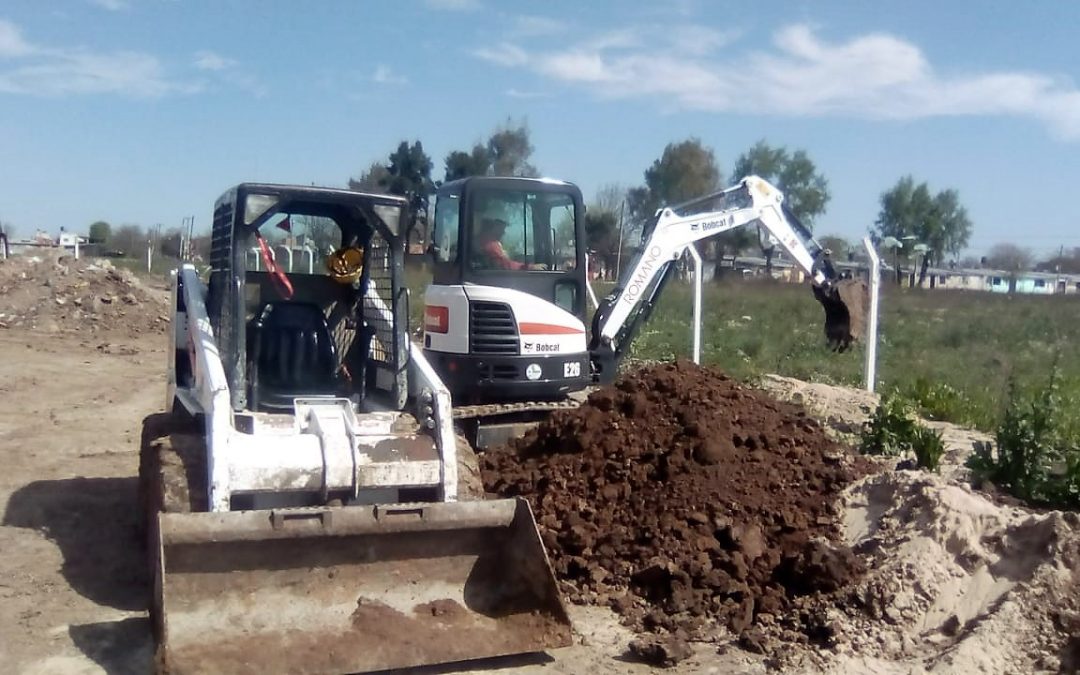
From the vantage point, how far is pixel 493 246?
9.52m

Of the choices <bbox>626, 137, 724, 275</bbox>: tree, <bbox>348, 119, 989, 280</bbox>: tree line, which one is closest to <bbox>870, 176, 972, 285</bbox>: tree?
<bbox>348, 119, 989, 280</bbox>: tree line

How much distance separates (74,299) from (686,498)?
20.9 metres

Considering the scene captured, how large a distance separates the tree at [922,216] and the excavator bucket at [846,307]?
64845mm

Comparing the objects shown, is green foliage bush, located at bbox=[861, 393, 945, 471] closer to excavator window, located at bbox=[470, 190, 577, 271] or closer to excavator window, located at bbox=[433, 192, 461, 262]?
excavator window, located at bbox=[470, 190, 577, 271]

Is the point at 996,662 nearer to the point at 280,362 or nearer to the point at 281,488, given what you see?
the point at 281,488

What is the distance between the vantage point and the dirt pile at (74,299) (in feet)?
78.0

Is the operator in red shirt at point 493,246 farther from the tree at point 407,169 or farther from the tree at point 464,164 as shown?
the tree at point 464,164

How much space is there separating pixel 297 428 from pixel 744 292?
3266cm

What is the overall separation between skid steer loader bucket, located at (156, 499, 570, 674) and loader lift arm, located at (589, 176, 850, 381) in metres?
4.91

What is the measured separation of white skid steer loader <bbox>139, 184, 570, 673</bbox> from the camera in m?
5.52

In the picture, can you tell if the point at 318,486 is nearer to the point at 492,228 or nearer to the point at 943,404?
the point at 492,228

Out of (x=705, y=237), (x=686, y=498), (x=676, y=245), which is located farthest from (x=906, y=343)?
(x=686, y=498)

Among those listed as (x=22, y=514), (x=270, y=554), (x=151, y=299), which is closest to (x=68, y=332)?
(x=151, y=299)

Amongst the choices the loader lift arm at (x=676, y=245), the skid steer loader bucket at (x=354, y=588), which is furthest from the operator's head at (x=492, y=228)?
the skid steer loader bucket at (x=354, y=588)
